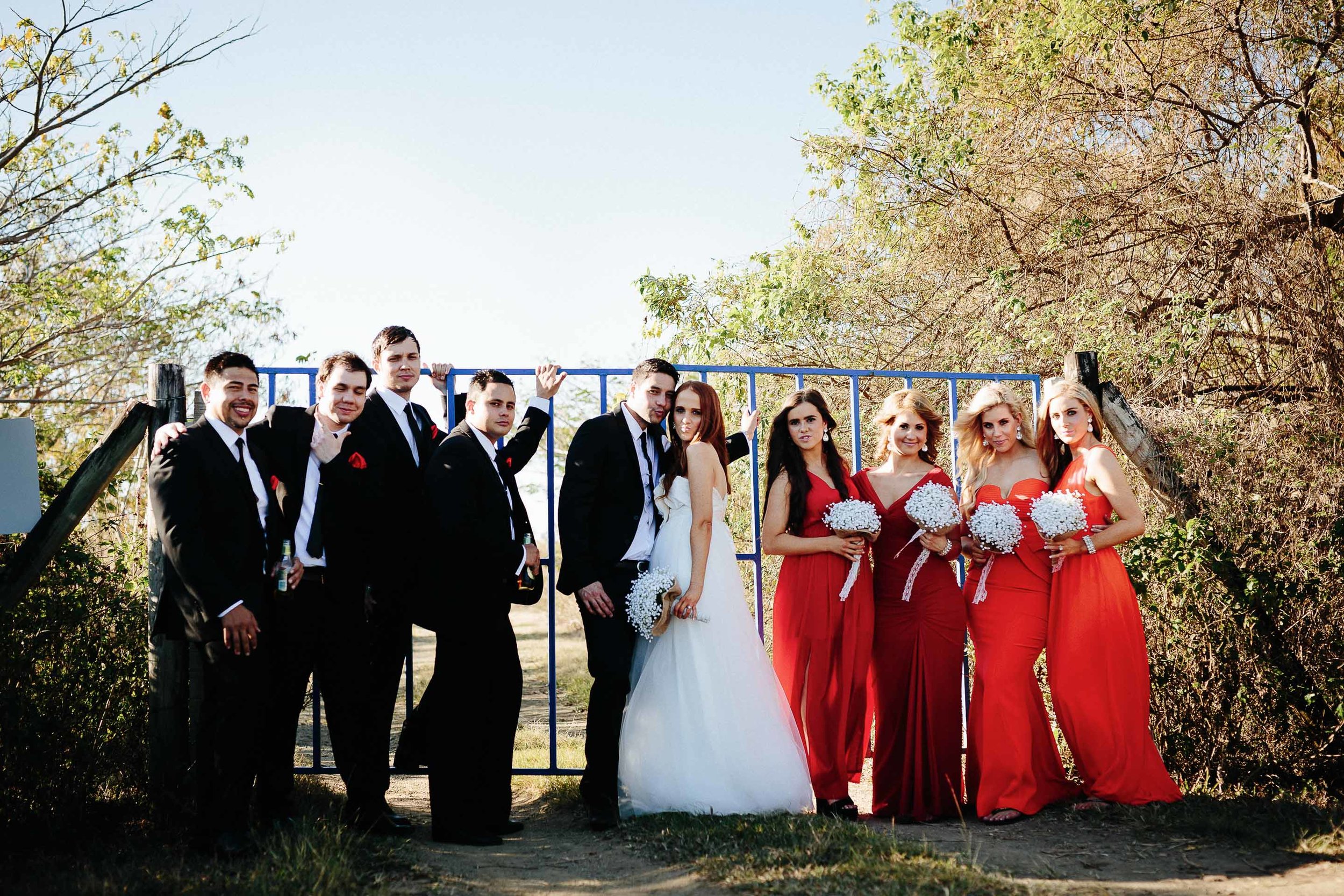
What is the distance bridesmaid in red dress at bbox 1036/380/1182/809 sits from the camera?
4.87 meters

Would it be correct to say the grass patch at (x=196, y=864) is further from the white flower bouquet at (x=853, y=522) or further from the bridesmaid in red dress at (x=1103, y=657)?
the bridesmaid in red dress at (x=1103, y=657)

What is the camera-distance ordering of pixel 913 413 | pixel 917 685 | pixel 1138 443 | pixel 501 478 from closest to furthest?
pixel 501 478, pixel 917 685, pixel 913 413, pixel 1138 443

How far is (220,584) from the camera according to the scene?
13.0ft

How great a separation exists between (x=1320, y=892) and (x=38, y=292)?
38.9ft

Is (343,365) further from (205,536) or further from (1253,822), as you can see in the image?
(1253,822)

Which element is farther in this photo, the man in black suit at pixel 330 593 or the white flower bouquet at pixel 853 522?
the white flower bouquet at pixel 853 522

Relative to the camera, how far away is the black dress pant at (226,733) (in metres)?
4.00

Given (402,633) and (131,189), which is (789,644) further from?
(131,189)

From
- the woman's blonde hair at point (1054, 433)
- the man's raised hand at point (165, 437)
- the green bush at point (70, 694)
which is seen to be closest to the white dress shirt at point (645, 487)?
the man's raised hand at point (165, 437)

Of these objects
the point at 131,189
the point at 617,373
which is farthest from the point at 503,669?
the point at 131,189

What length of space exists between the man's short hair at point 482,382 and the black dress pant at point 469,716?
38.3 inches

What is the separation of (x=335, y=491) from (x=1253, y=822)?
4214mm

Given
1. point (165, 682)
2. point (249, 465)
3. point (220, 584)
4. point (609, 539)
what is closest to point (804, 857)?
point (609, 539)

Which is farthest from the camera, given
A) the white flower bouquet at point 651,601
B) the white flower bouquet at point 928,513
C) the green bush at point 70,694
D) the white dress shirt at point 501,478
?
the white flower bouquet at point 928,513
